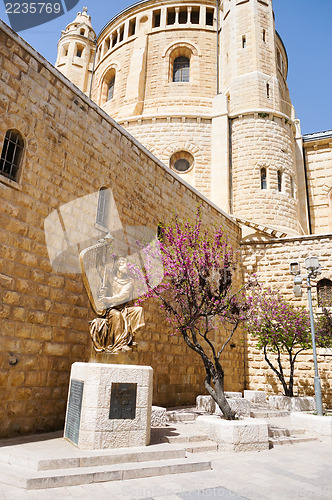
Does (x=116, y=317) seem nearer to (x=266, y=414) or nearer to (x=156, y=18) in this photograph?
(x=266, y=414)

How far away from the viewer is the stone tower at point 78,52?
2561cm

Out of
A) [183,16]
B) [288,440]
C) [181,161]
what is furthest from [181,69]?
[288,440]

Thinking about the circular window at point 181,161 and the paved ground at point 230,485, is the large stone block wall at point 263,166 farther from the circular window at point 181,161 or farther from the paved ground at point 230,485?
the paved ground at point 230,485

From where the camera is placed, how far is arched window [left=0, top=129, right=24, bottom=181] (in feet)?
19.1

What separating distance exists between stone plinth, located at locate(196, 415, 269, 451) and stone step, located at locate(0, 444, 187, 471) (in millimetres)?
1311

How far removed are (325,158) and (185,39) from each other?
10.9m

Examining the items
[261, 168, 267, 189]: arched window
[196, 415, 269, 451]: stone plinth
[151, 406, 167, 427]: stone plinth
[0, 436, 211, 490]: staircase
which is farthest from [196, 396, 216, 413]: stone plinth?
[261, 168, 267, 189]: arched window

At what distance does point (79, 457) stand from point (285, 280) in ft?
35.0

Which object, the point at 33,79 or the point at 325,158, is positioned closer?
the point at 33,79

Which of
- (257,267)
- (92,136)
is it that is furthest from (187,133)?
(92,136)

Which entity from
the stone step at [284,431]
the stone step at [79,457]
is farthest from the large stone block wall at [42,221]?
the stone step at [284,431]

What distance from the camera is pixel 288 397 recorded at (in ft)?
35.0

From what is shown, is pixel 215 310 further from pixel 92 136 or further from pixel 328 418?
pixel 92 136

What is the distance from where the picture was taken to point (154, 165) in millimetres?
9883
